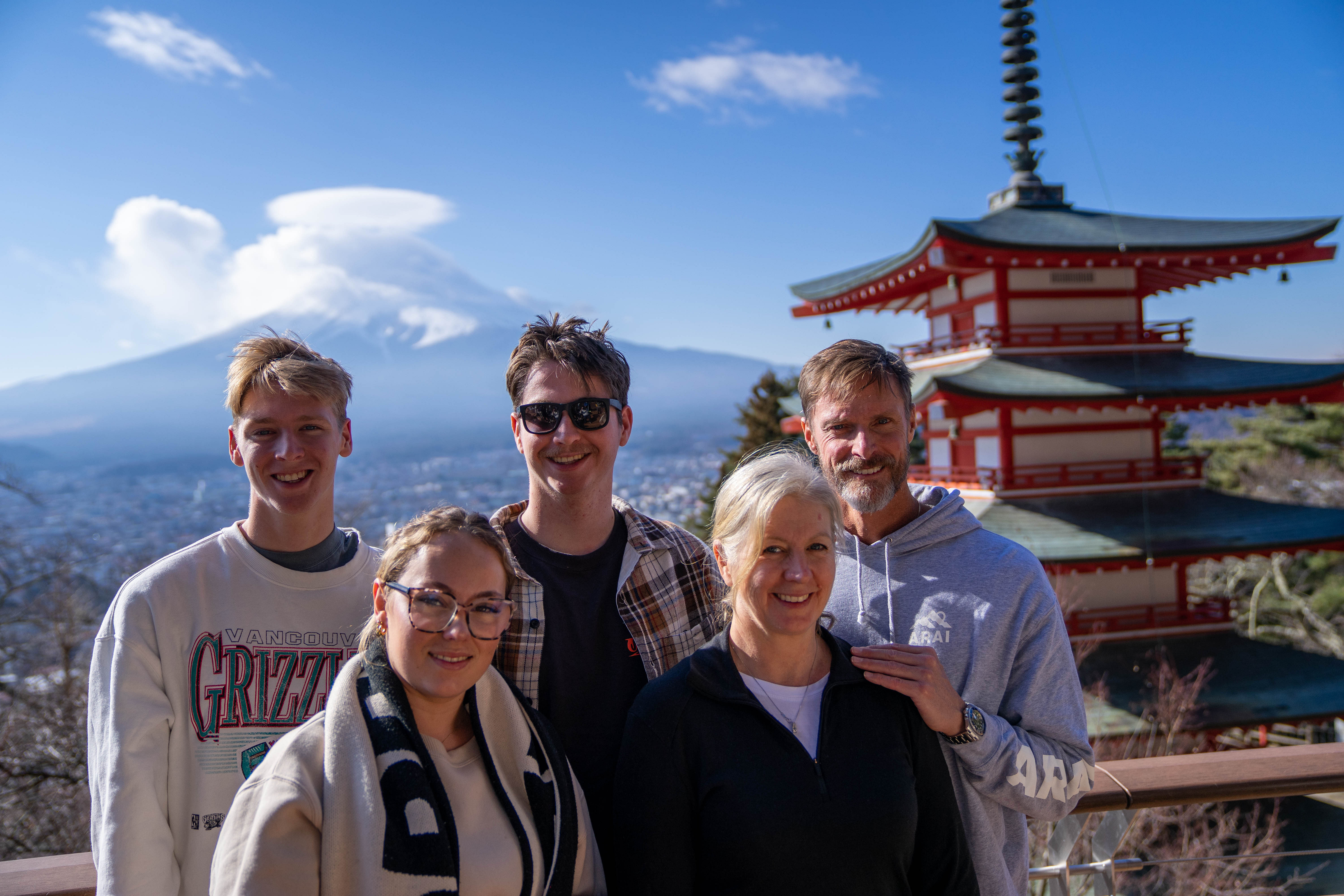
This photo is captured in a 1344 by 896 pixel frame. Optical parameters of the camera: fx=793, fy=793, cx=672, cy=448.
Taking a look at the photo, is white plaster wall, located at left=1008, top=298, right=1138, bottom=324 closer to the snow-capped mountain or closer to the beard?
the beard

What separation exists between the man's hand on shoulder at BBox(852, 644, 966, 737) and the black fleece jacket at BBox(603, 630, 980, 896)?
1.7 inches

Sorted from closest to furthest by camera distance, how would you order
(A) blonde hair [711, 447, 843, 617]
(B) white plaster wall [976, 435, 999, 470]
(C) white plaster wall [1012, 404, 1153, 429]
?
(A) blonde hair [711, 447, 843, 617] → (C) white plaster wall [1012, 404, 1153, 429] → (B) white plaster wall [976, 435, 999, 470]

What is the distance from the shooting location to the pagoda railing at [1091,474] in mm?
13016

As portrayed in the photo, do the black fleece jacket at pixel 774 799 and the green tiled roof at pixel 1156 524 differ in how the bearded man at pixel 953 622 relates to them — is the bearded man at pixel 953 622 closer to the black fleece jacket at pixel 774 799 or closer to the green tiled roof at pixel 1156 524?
the black fleece jacket at pixel 774 799

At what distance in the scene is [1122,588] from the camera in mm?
13055

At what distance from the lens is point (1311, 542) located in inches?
467

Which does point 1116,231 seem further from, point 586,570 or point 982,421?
point 586,570

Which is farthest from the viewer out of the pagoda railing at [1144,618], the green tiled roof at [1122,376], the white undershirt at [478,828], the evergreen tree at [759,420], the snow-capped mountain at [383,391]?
the snow-capped mountain at [383,391]

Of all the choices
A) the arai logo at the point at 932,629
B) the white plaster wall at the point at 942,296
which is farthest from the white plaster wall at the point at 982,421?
the arai logo at the point at 932,629

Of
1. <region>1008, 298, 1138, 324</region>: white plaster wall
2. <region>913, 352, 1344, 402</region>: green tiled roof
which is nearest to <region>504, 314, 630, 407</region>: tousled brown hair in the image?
<region>913, 352, 1344, 402</region>: green tiled roof

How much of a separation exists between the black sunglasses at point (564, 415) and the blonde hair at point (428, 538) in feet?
1.94

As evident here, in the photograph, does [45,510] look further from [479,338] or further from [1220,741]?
[479,338]

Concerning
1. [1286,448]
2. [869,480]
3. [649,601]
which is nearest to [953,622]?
[869,480]

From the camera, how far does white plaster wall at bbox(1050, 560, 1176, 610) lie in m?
13.0
